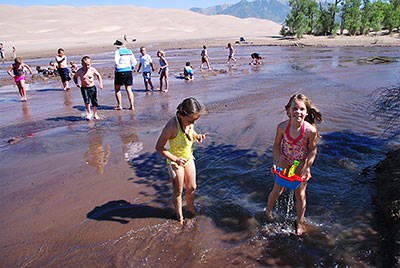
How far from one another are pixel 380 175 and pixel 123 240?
409cm

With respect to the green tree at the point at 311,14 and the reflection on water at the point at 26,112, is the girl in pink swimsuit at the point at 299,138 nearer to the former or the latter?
the reflection on water at the point at 26,112

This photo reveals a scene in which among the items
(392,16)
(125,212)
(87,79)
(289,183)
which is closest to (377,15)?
(392,16)

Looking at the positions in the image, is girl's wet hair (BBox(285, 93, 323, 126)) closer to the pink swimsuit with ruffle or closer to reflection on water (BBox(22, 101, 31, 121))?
the pink swimsuit with ruffle

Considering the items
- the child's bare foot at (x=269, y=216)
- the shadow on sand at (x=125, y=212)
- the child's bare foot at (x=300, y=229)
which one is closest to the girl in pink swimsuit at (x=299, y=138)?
the child's bare foot at (x=300, y=229)

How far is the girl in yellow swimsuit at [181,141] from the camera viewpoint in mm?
3738

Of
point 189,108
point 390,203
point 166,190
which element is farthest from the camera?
point 166,190

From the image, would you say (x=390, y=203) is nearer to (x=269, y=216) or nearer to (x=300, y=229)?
Answer: (x=300, y=229)

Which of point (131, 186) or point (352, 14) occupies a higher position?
point (352, 14)

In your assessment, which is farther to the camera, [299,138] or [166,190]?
[166,190]

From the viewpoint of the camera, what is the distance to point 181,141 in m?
3.95

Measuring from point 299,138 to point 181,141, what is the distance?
4.57 ft

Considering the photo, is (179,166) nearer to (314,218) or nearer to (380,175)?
(314,218)

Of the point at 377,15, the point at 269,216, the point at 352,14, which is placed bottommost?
the point at 269,216

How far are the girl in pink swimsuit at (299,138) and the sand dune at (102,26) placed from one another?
52.6 metres
